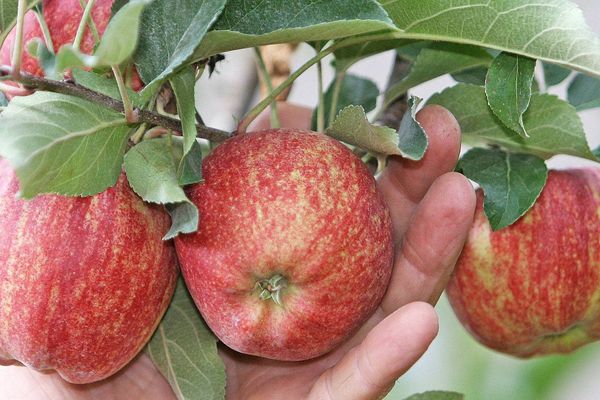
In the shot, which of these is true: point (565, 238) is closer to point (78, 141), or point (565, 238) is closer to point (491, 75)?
point (491, 75)

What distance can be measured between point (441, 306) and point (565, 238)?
1.01 m

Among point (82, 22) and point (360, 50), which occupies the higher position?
point (82, 22)

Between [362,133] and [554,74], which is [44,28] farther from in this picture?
[554,74]

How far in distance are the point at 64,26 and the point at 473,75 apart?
1.63 feet

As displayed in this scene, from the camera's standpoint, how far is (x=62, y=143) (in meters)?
0.62

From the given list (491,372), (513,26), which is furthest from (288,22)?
(491,372)

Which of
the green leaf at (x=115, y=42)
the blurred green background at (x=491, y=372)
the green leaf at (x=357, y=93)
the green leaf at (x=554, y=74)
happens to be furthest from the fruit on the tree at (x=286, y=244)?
the blurred green background at (x=491, y=372)

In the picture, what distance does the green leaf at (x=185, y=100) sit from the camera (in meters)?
0.66

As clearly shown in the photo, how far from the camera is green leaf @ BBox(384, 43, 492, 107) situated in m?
0.89

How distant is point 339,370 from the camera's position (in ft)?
2.63

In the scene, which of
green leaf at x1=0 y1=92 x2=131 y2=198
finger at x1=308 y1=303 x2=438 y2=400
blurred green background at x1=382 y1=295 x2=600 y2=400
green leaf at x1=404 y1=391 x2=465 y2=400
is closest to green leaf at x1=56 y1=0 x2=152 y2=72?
Result: green leaf at x1=0 y1=92 x2=131 y2=198

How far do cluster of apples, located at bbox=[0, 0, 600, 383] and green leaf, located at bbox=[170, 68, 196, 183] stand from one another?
7cm

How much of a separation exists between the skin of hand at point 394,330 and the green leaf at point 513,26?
11cm

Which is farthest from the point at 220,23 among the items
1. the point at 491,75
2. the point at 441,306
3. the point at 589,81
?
the point at 441,306
